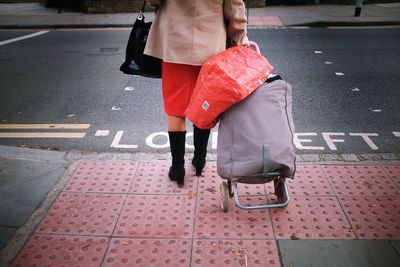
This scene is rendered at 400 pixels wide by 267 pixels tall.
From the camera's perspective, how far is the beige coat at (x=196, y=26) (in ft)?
8.71

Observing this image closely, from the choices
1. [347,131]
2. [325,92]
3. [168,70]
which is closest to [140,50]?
[168,70]

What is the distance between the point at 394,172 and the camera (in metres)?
3.42

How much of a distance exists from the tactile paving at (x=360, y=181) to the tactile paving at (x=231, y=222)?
0.73 m

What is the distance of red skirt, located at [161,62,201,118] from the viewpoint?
9.29 feet

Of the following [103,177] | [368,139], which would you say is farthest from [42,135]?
[368,139]

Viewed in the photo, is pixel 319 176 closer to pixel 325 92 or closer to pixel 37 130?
pixel 325 92

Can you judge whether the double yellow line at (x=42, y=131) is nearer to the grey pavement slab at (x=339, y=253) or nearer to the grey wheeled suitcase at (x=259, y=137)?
the grey wheeled suitcase at (x=259, y=137)

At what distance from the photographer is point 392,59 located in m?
7.30

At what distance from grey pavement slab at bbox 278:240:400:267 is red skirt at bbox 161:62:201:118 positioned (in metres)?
1.27

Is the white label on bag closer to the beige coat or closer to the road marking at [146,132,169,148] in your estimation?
the beige coat

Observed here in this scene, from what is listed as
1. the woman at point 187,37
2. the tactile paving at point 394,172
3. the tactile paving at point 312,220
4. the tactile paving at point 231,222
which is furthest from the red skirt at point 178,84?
the tactile paving at point 394,172

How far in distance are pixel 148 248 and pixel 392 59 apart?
670 cm

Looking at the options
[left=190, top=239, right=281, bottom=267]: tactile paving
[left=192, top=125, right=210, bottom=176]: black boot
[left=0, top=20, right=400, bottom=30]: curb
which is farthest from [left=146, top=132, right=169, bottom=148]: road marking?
[left=0, top=20, right=400, bottom=30]: curb

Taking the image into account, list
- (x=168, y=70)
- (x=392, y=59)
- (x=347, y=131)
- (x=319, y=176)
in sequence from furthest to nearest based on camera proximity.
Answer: (x=392, y=59)
(x=347, y=131)
(x=319, y=176)
(x=168, y=70)
